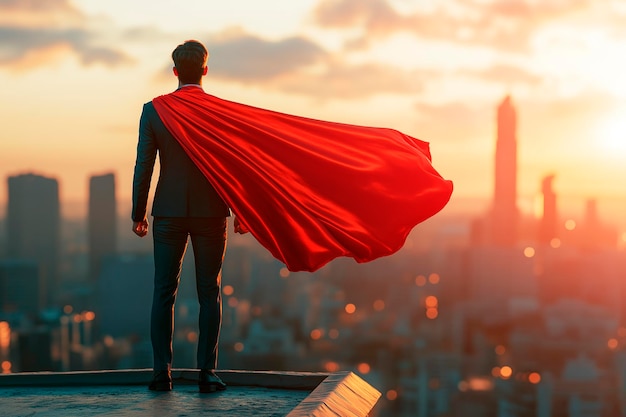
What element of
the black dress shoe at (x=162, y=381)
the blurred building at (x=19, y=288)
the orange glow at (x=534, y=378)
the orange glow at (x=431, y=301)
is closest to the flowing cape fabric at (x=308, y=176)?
the black dress shoe at (x=162, y=381)

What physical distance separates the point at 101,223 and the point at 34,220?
11557 mm

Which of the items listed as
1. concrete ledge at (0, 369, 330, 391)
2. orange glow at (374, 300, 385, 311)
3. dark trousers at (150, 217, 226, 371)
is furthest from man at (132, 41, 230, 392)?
orange glow at (374, 300, 385, 311)

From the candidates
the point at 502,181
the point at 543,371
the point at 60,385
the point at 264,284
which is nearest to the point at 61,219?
the point at 264,284

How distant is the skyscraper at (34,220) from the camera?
167 m

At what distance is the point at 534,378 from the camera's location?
95062 millimetres

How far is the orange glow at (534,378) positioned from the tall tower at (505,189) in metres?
79.0

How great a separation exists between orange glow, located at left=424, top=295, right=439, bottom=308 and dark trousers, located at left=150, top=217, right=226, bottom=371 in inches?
5872

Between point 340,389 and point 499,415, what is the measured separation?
82213mm

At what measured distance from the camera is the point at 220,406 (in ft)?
25.7

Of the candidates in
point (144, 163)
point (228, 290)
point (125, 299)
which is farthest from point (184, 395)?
point (228, 290)

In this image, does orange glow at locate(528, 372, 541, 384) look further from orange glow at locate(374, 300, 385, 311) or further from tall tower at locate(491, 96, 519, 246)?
tall tower at locate(491, 96, 519, 246)

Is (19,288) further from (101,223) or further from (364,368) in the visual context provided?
(364,368)

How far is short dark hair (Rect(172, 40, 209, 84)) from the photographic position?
8.20 meters

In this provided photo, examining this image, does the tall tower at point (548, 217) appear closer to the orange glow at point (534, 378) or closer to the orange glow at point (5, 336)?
the orange glow at point (534, 378)
